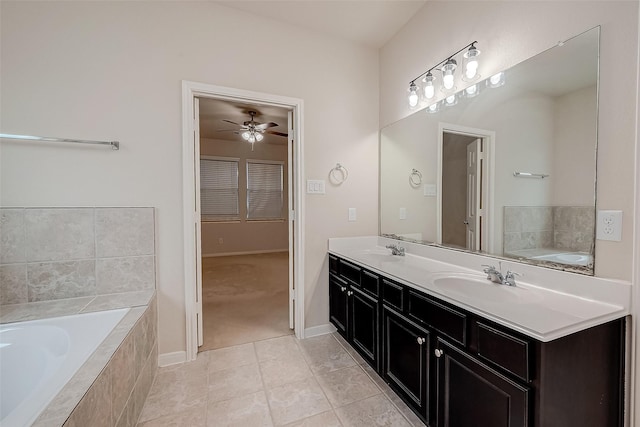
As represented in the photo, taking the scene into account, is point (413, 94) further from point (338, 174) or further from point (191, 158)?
point (191, 158)

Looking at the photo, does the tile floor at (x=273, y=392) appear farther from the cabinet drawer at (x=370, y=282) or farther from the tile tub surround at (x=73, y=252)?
the tile tub surround at (x=73, y=252)

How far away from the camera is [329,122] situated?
2.40m

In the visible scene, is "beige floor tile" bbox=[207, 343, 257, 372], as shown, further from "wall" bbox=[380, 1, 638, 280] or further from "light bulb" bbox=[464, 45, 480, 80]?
"light bulb" bbox=[464, 45, 480, 80]

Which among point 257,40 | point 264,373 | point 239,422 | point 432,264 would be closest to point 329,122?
point 257,40

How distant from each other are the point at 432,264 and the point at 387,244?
0.65m

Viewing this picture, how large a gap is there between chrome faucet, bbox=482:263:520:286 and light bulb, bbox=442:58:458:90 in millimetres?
1253

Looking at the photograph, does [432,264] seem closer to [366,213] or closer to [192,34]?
[366,213]

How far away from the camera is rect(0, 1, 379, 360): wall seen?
1656 millimetres

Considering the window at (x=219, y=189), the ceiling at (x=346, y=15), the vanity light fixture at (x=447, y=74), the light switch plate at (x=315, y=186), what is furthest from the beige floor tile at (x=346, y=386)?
the window at (x=219, y=189)

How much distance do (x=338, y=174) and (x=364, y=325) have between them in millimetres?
1321

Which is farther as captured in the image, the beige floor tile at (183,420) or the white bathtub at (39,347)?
the beige floor tile at (183,420)

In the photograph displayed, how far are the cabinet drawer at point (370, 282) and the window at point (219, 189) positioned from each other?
4787mm

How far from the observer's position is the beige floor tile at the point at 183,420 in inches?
56.4

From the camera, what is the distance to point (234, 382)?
5.82ft
